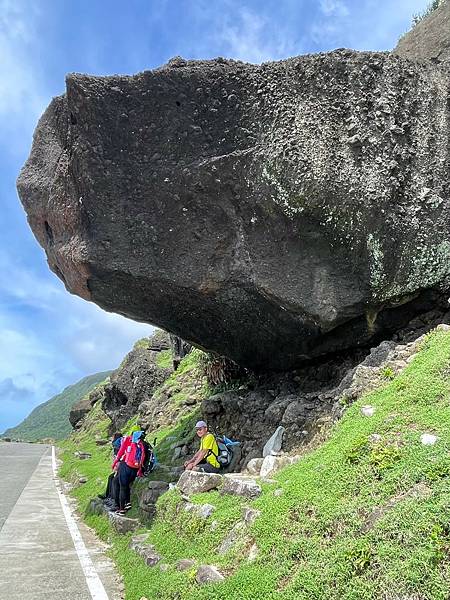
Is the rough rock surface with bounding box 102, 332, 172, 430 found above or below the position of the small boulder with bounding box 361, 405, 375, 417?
above

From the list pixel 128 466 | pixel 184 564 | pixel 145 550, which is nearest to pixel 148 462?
pixel 128 466

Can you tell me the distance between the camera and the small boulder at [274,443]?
11.1 meters

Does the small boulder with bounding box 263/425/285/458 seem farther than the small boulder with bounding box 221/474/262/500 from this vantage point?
Yes

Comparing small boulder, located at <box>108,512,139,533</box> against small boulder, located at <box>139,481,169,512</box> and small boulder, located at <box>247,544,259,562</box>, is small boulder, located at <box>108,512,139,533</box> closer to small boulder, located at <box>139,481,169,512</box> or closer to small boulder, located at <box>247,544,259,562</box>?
small boulder, located at <box>139,481,169,512</box>

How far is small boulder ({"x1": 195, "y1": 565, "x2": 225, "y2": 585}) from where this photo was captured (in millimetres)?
6441

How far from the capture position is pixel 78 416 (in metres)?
53.2

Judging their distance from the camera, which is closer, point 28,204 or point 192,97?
point 192,97

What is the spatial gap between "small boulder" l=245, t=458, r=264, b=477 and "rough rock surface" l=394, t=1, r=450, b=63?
35.9ft

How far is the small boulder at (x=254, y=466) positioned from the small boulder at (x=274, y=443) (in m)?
0.40

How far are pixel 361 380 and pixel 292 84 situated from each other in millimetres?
6751

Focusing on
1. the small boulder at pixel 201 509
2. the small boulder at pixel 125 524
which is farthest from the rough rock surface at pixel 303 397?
the small boulder at pixel 125 524

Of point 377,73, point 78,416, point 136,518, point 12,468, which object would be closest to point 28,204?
point 136,518

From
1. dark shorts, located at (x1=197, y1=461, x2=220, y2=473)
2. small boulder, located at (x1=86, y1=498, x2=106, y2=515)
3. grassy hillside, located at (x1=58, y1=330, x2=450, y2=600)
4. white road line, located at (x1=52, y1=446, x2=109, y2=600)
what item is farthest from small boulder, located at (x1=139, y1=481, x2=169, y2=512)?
small boulder, located at (x1=86, y1=498, x2=106, y2=515)

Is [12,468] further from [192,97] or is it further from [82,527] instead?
[192,97]
